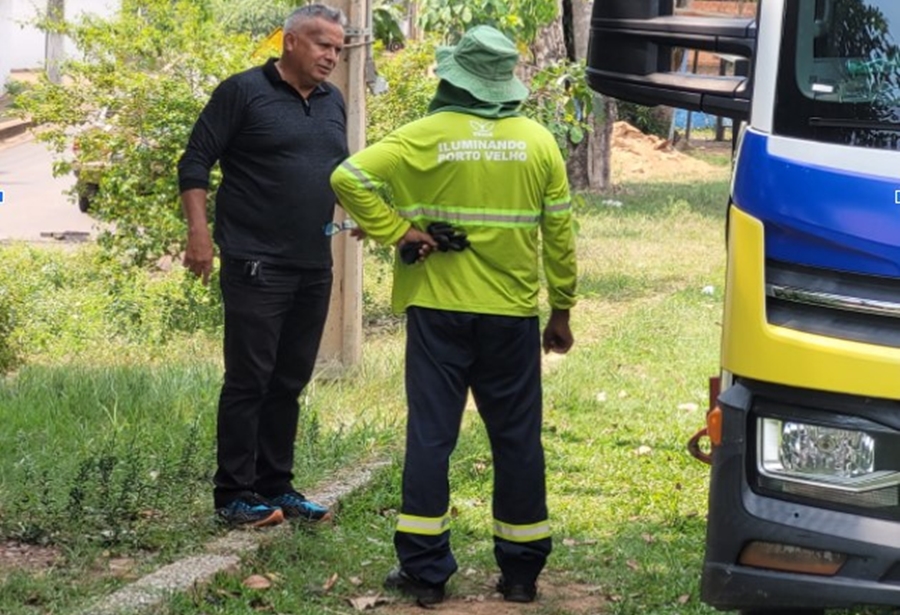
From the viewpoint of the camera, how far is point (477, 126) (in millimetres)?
6266

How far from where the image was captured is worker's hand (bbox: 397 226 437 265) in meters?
6.28

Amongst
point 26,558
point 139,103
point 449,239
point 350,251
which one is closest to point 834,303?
Result: point 449,239

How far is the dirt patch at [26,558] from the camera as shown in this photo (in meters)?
6.29

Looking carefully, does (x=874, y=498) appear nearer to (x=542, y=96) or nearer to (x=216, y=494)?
(x=216, y=494)

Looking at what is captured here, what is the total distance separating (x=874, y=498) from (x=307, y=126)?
115 inches

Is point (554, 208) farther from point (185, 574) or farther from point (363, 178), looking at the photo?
point (185, 574)

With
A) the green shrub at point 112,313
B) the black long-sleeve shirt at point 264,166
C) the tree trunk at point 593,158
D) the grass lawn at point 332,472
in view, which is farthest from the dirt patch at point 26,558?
the tree trunk at point 593,158

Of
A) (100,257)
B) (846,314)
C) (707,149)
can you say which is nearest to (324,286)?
(846,314)

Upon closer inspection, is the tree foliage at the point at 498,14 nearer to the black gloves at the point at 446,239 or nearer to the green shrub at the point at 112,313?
the green shrub at the point at 112,313

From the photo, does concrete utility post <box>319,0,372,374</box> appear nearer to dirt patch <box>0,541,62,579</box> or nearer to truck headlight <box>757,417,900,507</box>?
dirt patch <box>0,541,62,579</box>

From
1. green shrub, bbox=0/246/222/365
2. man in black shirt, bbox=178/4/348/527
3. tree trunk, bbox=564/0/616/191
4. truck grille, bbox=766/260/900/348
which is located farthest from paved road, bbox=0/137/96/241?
truck grille, bbox=766/260/900/348

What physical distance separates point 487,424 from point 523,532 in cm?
39

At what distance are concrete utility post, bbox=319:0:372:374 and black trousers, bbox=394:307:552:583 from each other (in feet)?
11.3

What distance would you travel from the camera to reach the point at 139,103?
37.7ft
